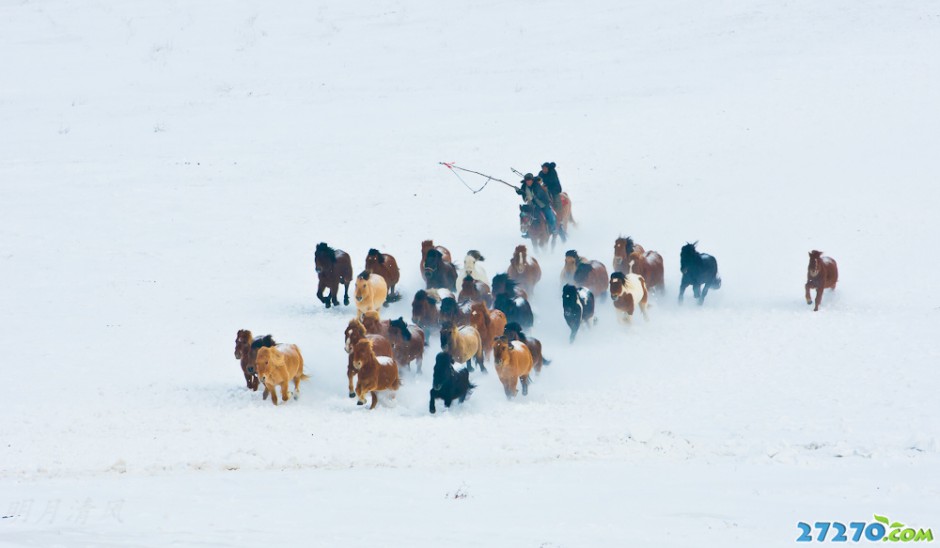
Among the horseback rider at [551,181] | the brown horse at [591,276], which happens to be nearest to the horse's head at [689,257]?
the brown horse at [591,276]

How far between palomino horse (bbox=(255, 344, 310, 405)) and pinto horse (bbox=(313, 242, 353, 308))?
5008 mm

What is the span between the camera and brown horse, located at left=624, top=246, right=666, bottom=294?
19719mm

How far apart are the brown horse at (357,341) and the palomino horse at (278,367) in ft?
2.63

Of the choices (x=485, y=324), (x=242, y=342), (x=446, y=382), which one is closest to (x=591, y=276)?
(x=485, y=324)

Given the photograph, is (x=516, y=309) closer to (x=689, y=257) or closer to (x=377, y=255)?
(x=377, y=255)

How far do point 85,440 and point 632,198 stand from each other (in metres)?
16.9

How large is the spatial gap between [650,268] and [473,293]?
3.84 meters

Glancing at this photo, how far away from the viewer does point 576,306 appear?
17797mm

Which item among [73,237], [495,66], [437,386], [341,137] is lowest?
[437,386]

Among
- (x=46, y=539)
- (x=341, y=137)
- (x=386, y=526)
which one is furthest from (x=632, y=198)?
(x=46, y=539)

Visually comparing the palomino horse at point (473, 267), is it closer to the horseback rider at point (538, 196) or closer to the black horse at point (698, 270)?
the horseback rider at point (538, 196)

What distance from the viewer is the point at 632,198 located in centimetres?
2609

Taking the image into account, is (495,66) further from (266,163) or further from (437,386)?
(437,386)

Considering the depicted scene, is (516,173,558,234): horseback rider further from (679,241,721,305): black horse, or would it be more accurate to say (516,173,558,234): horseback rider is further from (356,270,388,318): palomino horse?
(356,270,388,318): palomino horse
